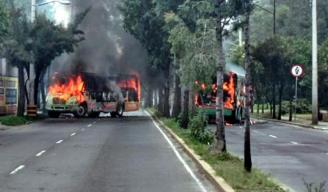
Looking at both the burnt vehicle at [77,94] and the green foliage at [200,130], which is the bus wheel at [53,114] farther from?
the green foliage at [200,130]

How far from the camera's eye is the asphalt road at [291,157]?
16344 mm

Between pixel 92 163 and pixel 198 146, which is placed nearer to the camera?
pixel 92 163

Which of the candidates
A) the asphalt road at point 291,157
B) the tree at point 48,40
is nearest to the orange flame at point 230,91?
the tree at point 48,40

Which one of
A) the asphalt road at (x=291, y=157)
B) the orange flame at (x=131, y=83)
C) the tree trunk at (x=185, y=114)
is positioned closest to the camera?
the asphalt road at (x=291, y=157)

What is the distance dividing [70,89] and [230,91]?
14596mm

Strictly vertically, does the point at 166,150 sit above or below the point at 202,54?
below

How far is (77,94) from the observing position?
56.5 meters

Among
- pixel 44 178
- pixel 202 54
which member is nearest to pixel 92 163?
pixel 44 178

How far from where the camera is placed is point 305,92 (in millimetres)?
72125

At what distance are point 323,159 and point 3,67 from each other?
124 feet

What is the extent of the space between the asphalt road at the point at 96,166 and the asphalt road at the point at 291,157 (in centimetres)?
183

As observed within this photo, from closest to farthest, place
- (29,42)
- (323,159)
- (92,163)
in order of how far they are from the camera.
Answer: (92,163), (323,159), (29,42)

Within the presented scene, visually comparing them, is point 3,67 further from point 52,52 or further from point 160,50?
point 160,50

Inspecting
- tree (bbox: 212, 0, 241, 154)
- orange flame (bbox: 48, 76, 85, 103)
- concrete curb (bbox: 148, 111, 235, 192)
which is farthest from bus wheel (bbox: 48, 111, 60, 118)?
tree (bbox: 212, 0, 241, 154)
